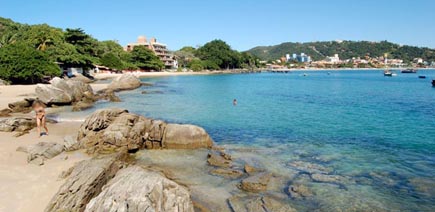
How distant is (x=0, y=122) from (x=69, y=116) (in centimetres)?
694

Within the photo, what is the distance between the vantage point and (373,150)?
18.2 meters

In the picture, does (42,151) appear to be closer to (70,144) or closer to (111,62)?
(70,144)

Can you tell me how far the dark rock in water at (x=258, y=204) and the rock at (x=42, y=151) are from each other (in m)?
8.49

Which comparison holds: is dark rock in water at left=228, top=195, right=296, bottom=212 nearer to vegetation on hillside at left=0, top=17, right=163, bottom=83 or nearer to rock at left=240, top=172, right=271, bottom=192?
rock at left=240, top=172, right=271, bottom=192

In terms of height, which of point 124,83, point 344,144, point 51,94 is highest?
point 51,94

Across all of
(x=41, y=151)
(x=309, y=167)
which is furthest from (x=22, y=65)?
(x=309, y=167)

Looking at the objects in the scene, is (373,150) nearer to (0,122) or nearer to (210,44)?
(0,122)

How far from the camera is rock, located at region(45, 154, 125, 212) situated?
9.00 metres

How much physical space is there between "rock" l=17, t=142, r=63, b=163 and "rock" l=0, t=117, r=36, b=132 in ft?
16.1

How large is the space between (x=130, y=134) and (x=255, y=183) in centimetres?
747

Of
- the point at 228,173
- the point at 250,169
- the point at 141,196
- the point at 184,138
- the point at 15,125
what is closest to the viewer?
the point at 141,196

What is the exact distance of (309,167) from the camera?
591 inches

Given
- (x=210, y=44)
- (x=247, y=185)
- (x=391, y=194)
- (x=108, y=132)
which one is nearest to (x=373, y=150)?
(x=391, y=194)

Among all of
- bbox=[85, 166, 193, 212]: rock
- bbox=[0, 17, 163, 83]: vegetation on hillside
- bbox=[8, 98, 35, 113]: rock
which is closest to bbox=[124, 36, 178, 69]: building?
bbox=[0, 17, 163, 83]: vegetation on hillside
